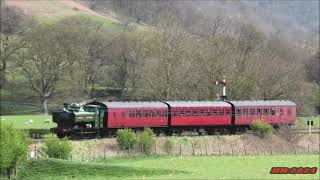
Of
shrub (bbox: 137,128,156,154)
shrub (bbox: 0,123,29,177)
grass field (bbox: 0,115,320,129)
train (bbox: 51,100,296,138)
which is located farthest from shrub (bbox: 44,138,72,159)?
grass field (bbox: 0,115,320,129)

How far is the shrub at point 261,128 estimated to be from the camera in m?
56.7

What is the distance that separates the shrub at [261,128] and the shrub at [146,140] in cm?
1243

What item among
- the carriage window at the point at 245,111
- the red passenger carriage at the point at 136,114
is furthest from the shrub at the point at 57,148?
the carriage window at the point at 245,111

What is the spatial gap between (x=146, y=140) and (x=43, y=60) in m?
37.4

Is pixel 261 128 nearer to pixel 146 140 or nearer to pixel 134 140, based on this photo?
pixel 146 140

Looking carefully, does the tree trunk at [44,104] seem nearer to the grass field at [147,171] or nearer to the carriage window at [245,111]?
the carriage window at [245,111]

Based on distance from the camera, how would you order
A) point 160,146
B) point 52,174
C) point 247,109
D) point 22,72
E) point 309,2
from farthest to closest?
point 309,2 < point 22,72 < point 247,109 < point 160,146 < point 52,174

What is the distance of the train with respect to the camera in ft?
162

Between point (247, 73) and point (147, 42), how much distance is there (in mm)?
17331

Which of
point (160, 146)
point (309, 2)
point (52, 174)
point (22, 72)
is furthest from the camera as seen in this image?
point (309, 2)

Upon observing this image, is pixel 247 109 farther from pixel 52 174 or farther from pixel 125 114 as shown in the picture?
pixel 52 174

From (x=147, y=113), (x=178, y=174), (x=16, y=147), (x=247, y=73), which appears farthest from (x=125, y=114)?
(x=247, y=73)

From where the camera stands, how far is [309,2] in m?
125

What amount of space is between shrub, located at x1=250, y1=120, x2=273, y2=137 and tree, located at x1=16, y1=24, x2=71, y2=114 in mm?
33145
